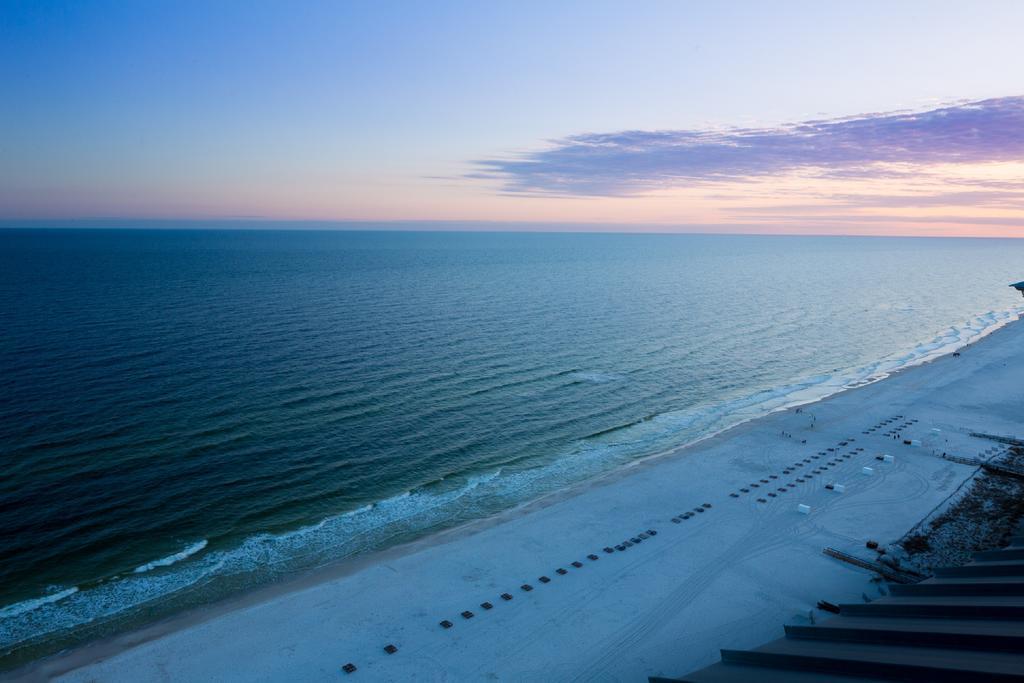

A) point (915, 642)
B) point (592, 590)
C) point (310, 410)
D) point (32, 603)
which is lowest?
point (592, 590)

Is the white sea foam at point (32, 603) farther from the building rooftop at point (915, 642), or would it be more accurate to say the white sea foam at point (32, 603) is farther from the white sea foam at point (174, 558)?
the building rooftop at point (915, 642)

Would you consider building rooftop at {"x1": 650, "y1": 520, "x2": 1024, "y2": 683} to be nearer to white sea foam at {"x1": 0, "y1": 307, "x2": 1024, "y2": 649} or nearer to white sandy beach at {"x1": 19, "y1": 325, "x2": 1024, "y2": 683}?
white sandy beach at {"x1": 19, "y1": 325, "x2": 1024, "y2": 683}

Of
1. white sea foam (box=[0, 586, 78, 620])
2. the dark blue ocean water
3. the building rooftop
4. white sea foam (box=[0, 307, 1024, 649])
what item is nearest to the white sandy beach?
white sea foam (box=[0, 307, 1024, 649])

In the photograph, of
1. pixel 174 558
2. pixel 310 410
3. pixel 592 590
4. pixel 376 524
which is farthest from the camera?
pixel 310 410

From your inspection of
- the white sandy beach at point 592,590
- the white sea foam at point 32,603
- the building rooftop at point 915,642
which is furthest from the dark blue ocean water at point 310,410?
the building rooftop at point 915,642

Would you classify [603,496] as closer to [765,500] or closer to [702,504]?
[702,504]

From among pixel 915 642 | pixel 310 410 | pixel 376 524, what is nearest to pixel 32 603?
pixel 376 524

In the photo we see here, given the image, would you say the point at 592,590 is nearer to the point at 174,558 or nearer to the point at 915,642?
the point at 915,642
